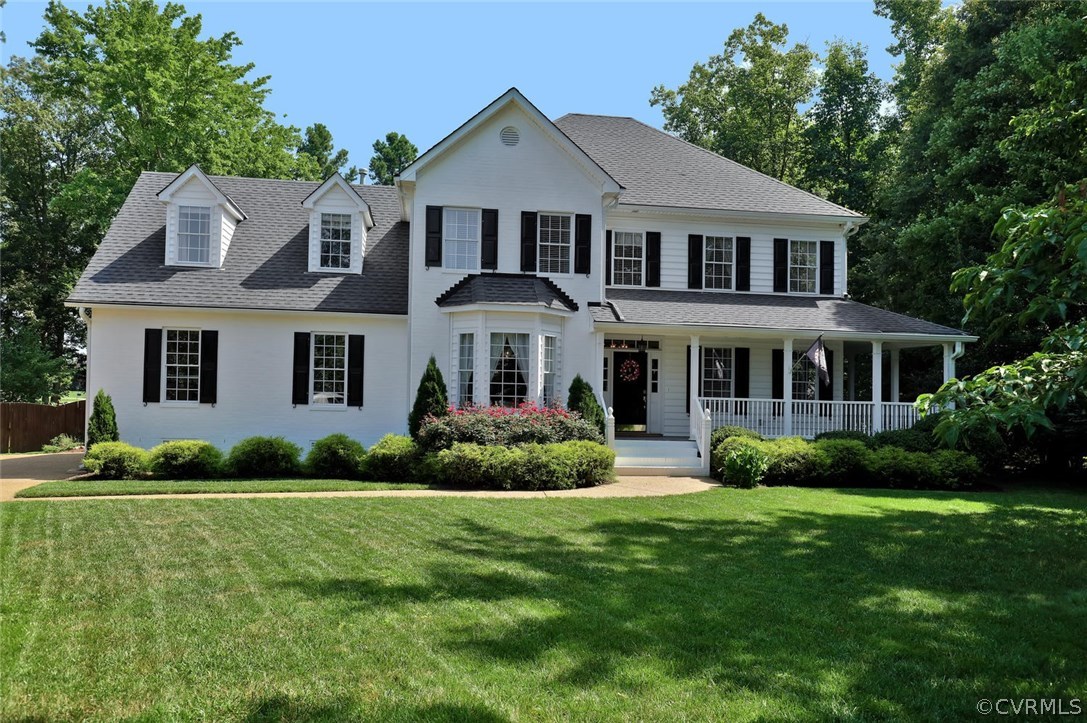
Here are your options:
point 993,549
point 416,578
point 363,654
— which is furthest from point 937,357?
point 363,654

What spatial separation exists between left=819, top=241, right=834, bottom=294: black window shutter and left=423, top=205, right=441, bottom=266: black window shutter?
36.1 feet

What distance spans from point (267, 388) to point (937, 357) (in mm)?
21625

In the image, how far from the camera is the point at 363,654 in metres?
4.83

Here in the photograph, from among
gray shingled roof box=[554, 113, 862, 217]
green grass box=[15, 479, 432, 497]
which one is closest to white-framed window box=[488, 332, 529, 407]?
green grass box=[15, 479, 432, 497]

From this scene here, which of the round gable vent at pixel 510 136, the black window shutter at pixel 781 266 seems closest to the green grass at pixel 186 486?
the round gable vent at pixel 510 136

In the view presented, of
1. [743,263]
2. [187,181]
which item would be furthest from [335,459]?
[743,263]

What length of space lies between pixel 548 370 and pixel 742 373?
607 centimetres

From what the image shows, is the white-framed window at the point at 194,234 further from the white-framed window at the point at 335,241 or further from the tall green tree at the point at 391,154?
the tall green tree at the point at 391,154

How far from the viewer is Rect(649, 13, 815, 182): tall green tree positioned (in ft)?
116

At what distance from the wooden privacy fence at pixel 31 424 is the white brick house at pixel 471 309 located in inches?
334

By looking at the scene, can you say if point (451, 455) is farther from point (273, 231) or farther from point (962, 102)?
point (962, 102)

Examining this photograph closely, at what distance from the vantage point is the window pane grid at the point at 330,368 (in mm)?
18156

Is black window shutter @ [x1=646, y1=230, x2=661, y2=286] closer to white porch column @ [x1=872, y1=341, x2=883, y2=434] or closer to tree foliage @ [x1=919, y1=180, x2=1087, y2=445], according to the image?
white porch column @ [x1=872, y1=341, x2=883, y2=434]

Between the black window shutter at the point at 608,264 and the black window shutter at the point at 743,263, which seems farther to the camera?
the black window shutter at the point at 743,263
